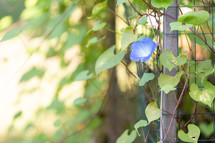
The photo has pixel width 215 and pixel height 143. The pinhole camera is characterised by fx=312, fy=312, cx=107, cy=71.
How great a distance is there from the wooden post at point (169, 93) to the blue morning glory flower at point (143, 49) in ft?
0.35

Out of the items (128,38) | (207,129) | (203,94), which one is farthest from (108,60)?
(207,129)

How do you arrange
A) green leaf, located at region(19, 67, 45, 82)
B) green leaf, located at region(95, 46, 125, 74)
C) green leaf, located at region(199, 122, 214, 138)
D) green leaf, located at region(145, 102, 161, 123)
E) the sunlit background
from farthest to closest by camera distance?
1. green leaf, located at region(19, 67, 45, 82)
2. the sunlit background
3. green leaf, located at region(199, 122, 214, 138)
4. green leaf, located at region(95, 46, 125, 74)
5. green leaf, located at region(145, 102, 161, 123)

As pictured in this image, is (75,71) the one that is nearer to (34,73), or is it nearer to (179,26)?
(34,73)

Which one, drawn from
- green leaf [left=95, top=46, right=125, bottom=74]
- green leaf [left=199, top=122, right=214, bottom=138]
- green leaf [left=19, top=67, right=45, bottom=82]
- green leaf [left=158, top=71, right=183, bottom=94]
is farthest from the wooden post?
green leaf [left=19, top=67, right=45, bottom=82]

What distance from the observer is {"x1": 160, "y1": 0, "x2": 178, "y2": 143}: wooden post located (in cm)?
84

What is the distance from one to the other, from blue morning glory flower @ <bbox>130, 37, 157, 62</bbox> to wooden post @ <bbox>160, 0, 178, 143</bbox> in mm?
108

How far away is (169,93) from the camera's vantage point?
0.85 meters

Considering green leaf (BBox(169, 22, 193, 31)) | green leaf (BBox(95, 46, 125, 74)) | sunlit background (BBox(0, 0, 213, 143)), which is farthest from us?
sunlit background (BBox(0, 0, 213, 143))

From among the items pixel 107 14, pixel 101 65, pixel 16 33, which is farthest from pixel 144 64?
pixel 107 14

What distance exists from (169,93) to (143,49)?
17 centimetres

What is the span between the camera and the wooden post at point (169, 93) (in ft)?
2.75

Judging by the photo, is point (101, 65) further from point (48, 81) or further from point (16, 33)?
point (48, 81)

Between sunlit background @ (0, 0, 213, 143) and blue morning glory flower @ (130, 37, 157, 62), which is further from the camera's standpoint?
sunlit background @ (0, 0, 213, 143)

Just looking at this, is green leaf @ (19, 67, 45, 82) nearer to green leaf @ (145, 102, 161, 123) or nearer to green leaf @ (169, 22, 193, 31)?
green leaf @ (145, 102, 161, 123)
